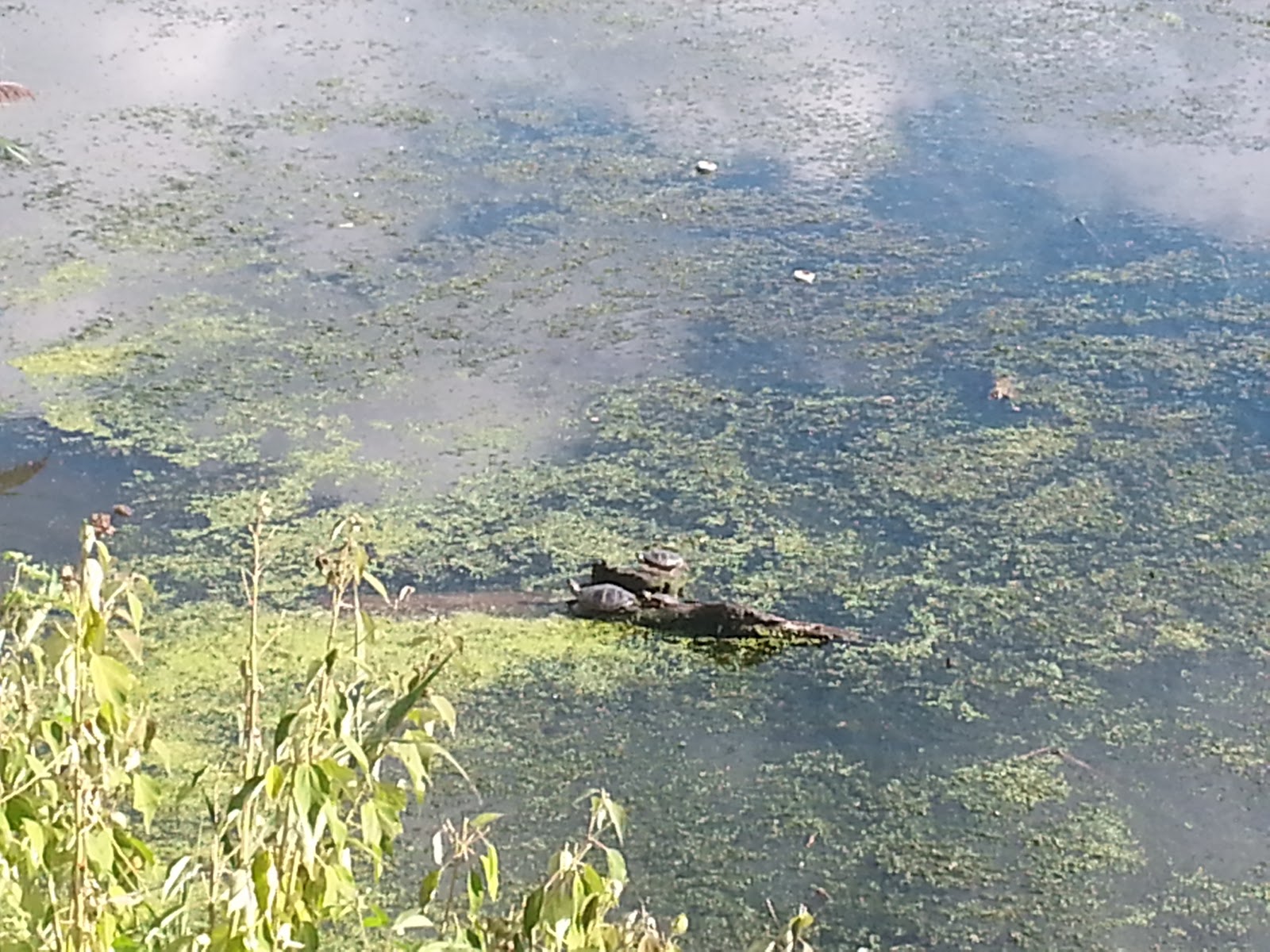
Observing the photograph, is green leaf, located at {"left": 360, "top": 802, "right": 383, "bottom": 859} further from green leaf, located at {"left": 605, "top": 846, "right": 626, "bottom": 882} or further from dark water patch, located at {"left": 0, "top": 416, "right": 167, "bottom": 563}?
dark water patch, located at {"left": 0, "top": 416, "right": 167, "bottom": 563}

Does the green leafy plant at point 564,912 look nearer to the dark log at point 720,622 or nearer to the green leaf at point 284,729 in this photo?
the green leaf at point 284,729

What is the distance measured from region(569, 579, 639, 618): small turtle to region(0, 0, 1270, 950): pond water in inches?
2.7

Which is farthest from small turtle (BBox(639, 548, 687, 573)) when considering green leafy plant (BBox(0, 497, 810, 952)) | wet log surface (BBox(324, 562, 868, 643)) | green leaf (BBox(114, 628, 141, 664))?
green leaf (BBox(114, 628, 141, 664))

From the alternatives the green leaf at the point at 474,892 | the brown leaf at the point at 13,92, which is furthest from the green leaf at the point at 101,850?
the brown leaf at the point at 13,92

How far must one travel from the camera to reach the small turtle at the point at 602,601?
2.50 meters

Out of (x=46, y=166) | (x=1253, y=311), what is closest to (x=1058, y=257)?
(x=1253, y=311)

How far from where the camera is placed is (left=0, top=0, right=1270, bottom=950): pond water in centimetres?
221

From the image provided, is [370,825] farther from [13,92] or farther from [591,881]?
[13,92]

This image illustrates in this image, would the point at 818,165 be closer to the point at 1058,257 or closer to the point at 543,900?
the point at 1058,257

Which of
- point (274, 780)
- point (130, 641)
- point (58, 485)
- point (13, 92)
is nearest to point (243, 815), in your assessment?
point (274, 780)

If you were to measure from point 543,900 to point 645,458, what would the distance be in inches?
77.4

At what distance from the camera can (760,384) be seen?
3.09 metres

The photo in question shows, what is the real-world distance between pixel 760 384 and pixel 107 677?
2219mm

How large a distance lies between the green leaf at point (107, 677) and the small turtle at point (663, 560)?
63.4 inches
